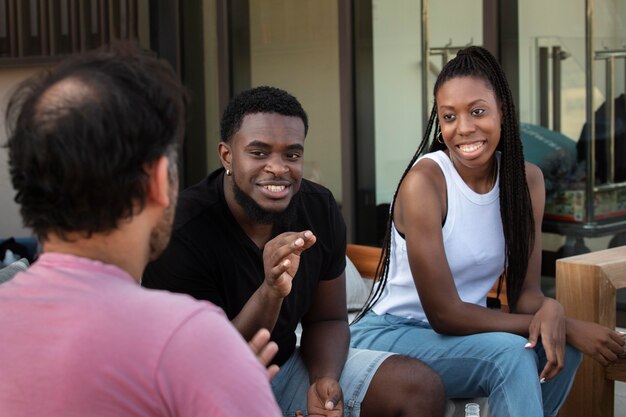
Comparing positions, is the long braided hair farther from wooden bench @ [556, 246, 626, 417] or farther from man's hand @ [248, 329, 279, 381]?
man's hand @ [248, 329, 279, 381]

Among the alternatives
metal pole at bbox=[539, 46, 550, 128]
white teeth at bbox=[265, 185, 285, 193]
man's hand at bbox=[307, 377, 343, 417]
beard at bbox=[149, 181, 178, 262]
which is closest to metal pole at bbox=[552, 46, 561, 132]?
metal pole at bbox=[539, 46, 550, 128]

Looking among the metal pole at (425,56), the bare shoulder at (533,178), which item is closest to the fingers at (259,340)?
the bare shoulder at (533,178)

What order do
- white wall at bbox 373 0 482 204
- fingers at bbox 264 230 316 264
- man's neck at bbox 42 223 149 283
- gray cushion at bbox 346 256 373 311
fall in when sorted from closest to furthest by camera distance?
1. man's neck at bbox 42 223 149 283
2. fingers at bbox 264 230 316 264
3. gray cushion at bbox 346 256 373 311
4. white wall at bbox 373 0 482 204

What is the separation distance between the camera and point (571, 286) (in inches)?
129

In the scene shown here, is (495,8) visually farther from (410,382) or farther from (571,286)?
(410,382)

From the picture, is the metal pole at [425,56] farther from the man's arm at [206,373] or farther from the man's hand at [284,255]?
the man's arm at [206,373]

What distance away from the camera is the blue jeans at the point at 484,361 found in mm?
2762

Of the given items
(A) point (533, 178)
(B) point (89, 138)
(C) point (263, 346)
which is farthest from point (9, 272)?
(B) point (89, 138)

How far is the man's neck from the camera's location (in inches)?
53.6

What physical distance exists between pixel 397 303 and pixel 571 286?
1.95ft

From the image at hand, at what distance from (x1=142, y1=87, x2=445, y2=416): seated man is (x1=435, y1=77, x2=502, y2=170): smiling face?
19.8 inches

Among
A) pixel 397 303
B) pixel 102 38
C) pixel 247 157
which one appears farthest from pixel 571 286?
pixel 102 38

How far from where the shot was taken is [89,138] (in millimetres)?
1278

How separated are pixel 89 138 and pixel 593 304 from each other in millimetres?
2316
